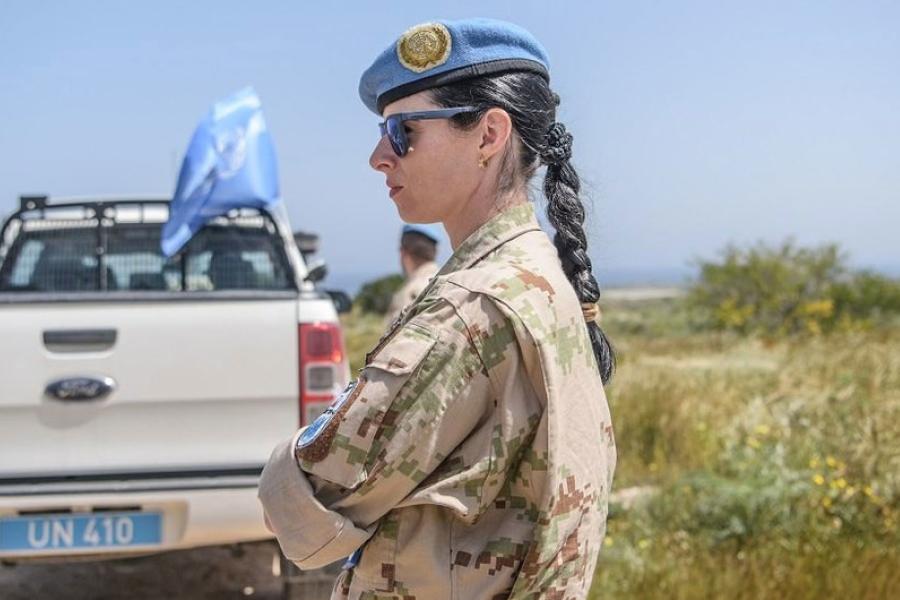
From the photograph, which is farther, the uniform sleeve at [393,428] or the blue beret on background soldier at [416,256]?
the blue beret on background soldier at [416,256]

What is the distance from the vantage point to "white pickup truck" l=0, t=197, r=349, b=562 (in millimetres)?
Answer: 4184

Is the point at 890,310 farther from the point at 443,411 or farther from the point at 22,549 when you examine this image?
the point at 443,411

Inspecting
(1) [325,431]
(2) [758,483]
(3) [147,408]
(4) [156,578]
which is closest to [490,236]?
(1) [325,431]

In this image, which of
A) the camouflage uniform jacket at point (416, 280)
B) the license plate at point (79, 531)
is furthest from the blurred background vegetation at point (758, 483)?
the license plate at point (79, 531)

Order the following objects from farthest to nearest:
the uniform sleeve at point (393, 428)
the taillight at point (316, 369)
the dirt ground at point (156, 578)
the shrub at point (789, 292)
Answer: the shrub at point (789, 292)
the dirt ground at point (156, 578)
the taillight at point (316, 369)
the uniform sleeve at point (393, 428)

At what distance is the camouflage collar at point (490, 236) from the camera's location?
1.74 meters

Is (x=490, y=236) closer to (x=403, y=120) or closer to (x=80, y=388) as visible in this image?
(x=403, y=120)

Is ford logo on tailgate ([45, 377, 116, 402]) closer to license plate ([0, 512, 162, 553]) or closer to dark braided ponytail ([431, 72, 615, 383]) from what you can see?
license plate ([0, 512, 162, 553])

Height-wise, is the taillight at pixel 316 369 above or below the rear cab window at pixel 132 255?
below

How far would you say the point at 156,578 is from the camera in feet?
18.7

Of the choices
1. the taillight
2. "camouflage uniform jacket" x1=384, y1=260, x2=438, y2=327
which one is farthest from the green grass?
"camouflage uniform jacket" x1=384, y1=260, x2=438, y2=327

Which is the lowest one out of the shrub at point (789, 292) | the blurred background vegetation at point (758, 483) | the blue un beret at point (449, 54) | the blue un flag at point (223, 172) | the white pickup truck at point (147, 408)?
the shrub at point (789, 292)

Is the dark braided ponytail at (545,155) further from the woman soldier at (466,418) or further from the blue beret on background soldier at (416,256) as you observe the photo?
the blue beret on background soldier at (416,256)

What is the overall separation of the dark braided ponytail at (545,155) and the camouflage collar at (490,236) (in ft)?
0.19
